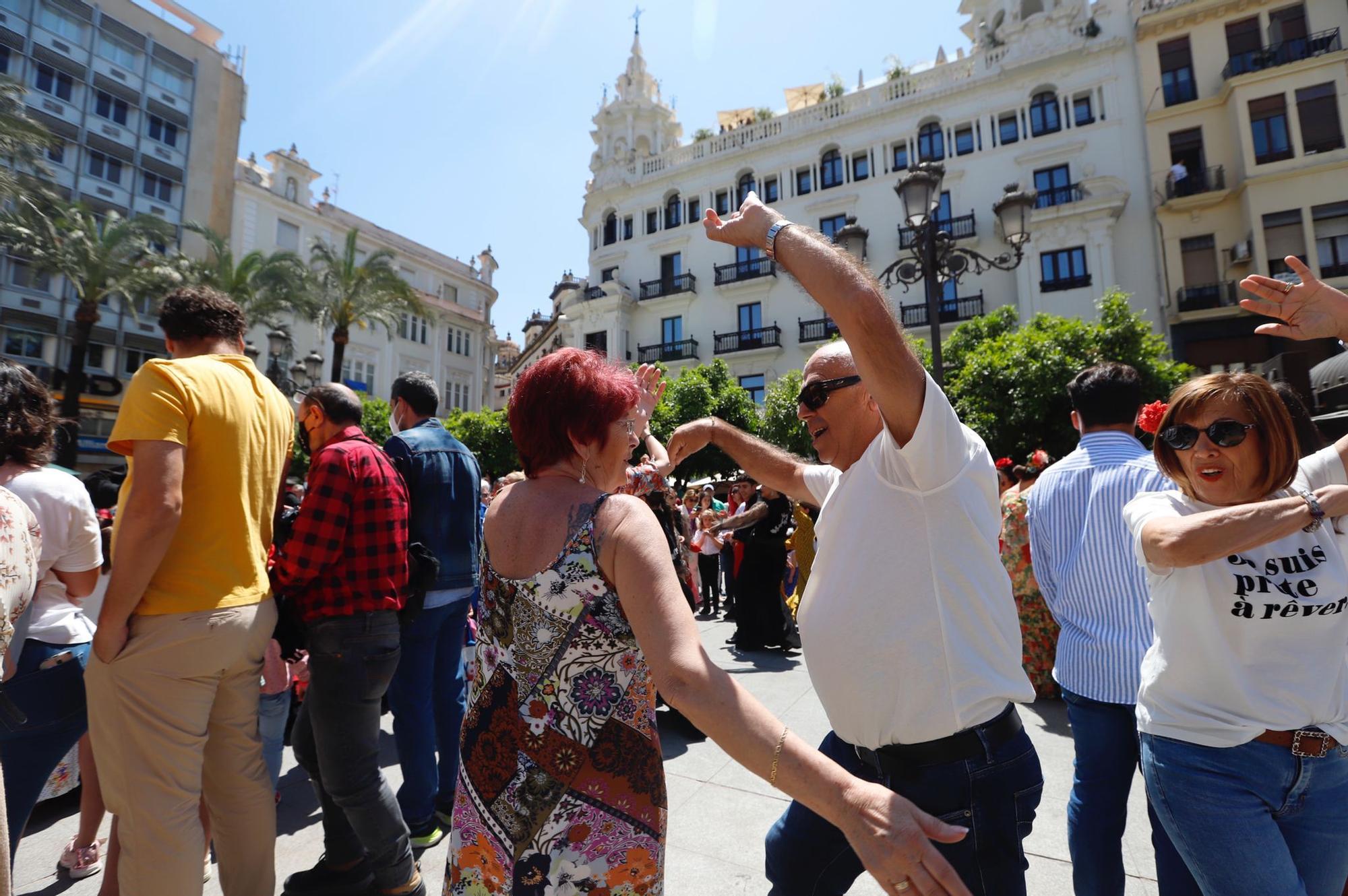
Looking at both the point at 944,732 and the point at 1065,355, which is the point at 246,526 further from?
the point at 1065,355

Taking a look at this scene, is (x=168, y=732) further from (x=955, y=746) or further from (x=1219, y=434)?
(x=1219, y=434)

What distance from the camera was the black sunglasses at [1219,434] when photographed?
6.04 ft

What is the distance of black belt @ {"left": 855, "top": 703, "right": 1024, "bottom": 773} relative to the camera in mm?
1599

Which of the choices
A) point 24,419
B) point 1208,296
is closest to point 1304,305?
point 24,419

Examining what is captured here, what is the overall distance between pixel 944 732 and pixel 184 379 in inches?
101

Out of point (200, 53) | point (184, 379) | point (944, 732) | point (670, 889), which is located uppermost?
point (200, 53)

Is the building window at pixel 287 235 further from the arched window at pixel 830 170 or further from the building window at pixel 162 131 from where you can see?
the arched window at pixel 830 170

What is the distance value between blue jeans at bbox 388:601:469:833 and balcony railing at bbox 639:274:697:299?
28.9 meters

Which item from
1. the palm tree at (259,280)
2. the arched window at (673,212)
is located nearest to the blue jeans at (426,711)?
the palm tree at (259,280)

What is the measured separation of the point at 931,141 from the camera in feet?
89.2

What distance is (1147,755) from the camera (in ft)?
6.29

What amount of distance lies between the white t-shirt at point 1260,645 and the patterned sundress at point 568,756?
141cm

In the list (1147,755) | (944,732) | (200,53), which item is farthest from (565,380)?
(200,53)

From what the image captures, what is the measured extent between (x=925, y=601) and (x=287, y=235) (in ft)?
140
